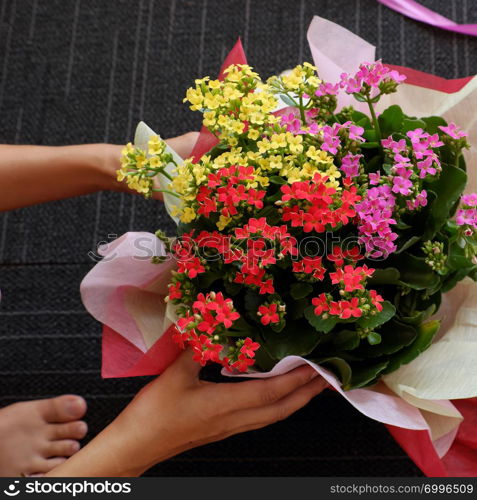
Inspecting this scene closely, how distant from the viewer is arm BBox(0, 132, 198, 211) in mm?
882

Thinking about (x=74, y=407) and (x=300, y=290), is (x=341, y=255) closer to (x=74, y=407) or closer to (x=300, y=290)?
(x=300, y=290)

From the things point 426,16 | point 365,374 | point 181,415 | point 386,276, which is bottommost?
point 181,415

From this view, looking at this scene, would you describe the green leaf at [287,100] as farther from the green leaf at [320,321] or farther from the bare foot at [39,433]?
the bare foot at [39,433]

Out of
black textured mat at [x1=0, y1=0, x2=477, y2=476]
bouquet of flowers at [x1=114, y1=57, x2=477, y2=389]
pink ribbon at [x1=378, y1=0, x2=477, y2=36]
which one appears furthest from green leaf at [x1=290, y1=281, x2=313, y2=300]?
pink ribbon at [x1=378, y1=0, x2=477, y2=36]

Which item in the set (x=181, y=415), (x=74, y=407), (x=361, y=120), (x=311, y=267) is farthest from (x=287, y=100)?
(x=74, y=407)

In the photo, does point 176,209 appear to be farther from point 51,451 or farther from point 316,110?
point 51,451

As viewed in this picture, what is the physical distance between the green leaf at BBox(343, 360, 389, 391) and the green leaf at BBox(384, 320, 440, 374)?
0.04 feet

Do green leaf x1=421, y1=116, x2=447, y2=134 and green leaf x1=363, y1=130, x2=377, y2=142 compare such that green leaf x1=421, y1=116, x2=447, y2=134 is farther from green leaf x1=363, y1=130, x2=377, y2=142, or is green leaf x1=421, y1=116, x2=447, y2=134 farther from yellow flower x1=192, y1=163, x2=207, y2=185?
yellow flower x1=192, y1=163, x2=207, y2=185

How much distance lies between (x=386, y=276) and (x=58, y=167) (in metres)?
0.56

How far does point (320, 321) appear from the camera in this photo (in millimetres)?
537

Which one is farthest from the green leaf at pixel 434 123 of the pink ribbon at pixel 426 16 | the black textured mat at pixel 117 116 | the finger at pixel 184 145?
the pink ribbon at pixel 426 16

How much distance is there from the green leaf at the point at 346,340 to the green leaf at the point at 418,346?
0.06 m

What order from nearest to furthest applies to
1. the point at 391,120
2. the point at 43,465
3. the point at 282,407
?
1. the point at 391,120
2. the point at 282,407
3. the point at 43,465

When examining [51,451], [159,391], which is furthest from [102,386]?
[159,391]
